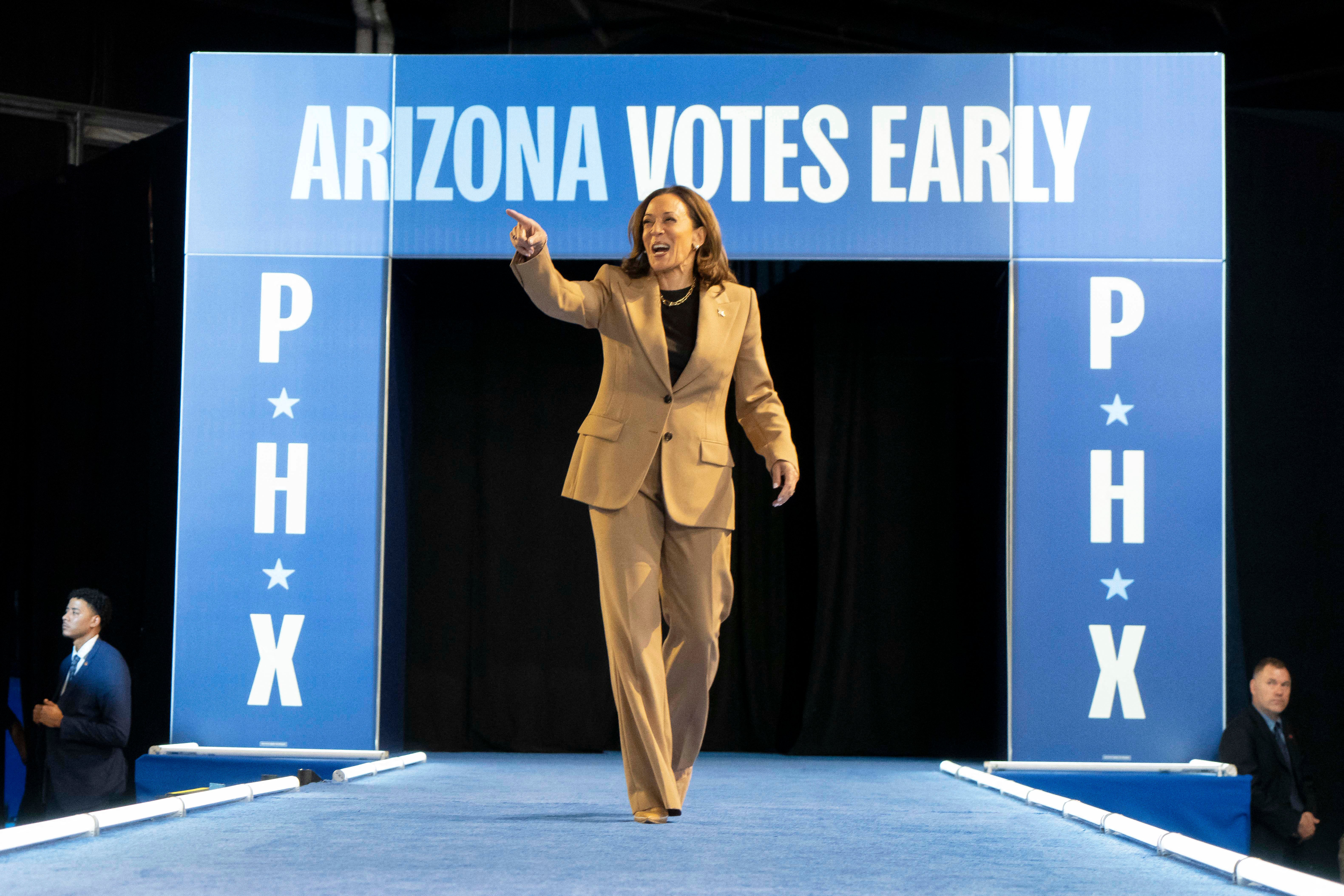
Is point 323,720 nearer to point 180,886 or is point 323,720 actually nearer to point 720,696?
point 720,696

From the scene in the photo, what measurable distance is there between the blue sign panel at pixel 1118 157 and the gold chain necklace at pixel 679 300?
7.64ft

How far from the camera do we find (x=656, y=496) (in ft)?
8.79

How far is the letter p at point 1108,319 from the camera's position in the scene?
475 centimetres

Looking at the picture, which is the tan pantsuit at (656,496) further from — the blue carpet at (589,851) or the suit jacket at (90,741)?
the suit jacket at (90,741)

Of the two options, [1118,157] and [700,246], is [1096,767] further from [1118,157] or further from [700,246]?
[700,246]

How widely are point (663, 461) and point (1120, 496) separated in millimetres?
2635

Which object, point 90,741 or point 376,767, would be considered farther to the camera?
point 90,741

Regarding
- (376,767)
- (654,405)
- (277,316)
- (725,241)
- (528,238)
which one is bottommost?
(376,767)

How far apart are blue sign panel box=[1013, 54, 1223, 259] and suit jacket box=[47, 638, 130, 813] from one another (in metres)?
3.80

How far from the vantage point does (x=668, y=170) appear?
484 cm

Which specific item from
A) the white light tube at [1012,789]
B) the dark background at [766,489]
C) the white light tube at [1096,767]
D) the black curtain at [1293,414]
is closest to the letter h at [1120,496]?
the white light tube at [1096,767]

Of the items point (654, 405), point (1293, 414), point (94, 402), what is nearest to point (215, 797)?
point (654, 405)

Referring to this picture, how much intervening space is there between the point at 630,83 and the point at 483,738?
3051 millimetres

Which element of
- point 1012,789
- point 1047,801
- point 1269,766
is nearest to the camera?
point 1047,801
